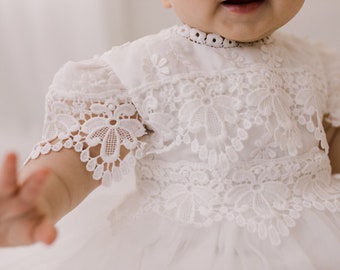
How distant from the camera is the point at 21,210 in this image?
0.46 meters

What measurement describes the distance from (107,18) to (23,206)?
2.59 feet

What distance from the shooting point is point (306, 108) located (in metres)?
0.69

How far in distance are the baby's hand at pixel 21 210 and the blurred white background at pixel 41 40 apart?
0.66m

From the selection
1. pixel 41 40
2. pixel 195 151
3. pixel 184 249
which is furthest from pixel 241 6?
pixel 41 40

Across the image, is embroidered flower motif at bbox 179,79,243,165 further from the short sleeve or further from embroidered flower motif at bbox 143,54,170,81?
the short sleeve

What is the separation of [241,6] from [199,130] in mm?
168

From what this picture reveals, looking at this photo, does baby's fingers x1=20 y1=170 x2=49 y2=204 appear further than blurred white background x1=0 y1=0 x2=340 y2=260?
No

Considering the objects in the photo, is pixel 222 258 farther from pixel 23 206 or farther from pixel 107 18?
pixel 107 18

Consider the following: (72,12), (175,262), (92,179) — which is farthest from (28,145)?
(175,262)

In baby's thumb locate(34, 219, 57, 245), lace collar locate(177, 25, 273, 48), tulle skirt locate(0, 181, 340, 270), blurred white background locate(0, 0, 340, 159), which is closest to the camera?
baby's thumb locate(34, 219, 57, 245)

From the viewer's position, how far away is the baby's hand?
45 centimetres

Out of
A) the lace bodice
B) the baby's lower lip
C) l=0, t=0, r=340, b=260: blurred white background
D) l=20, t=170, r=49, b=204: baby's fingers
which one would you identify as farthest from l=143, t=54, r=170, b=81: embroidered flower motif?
l=0, t=0, r=340, b=260: blurred white background

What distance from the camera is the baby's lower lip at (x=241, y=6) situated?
0.64m

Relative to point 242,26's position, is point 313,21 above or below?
below
